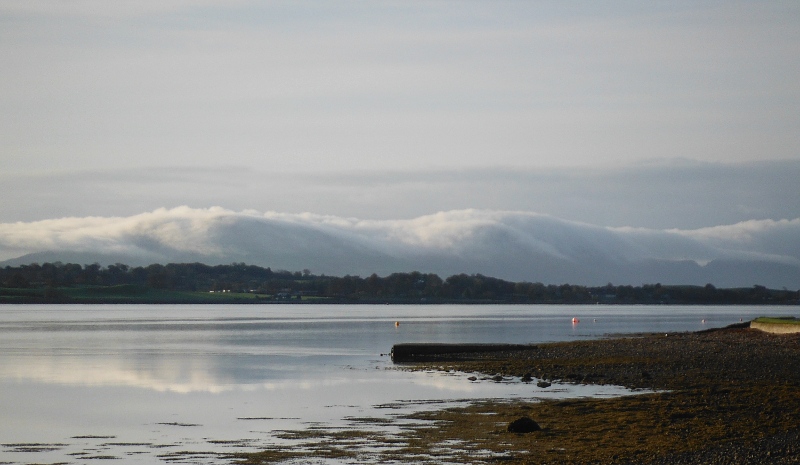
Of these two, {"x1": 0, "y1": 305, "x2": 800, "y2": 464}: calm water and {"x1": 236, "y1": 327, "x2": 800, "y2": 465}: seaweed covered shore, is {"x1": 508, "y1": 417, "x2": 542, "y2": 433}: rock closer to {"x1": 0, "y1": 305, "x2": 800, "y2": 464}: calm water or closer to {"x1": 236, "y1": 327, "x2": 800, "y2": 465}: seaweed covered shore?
{"x1": 236, "y1": 327, "x2": 800, "y2": 465}: seaweed covered shore

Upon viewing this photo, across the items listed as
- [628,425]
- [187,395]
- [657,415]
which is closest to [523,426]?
[628,425]

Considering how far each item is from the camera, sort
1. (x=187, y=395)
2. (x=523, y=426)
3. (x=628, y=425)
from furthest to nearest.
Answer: (x=187, y=395) < (x=628, y=425) < (x=523, y=426)

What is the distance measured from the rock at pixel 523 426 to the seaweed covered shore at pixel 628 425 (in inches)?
9.9

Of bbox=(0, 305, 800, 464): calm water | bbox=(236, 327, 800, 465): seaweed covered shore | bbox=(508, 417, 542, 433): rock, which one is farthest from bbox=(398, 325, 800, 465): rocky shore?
bbox=(0, 305, 800, 464): calm water

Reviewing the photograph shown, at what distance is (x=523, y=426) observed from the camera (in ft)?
85.7

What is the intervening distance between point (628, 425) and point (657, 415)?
71.5 inches

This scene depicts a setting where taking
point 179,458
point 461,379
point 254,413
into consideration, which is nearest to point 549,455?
point 179,458

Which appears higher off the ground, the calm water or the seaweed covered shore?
the seaweed covered shore

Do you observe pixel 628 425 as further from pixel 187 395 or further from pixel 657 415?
pixel 187 395

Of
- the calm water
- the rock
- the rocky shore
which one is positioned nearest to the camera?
the rocky shore

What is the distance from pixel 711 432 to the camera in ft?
80.0

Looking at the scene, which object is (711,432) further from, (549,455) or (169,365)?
(169,365)

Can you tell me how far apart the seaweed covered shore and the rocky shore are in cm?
3

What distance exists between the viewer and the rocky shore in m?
22.0
